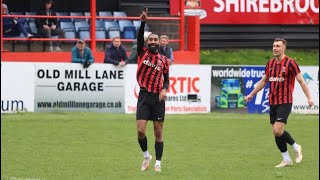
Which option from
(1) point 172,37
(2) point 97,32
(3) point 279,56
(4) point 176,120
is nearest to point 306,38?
(1) point 172,37

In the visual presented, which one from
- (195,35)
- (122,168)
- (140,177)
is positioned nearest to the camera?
(140,177)

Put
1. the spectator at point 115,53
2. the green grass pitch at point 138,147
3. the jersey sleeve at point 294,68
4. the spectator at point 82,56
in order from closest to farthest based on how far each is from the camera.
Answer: the green grass pitch at point 138,147, the jersey sleeve at point 294,68, the spectator at point 82,56, the spectator at point 115,53

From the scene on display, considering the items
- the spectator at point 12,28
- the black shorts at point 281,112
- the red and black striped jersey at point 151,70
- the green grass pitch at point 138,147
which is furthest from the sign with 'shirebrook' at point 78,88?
the red and black striped jersey at point 151,70

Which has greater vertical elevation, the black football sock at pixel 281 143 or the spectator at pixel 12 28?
the spectator at pixel 12 28

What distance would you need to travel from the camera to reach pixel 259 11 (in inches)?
1192

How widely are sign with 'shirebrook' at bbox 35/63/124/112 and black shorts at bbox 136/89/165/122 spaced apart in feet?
31.1

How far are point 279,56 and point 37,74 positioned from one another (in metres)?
9.46

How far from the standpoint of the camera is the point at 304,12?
30734 mm

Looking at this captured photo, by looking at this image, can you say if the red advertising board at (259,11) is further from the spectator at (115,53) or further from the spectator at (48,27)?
the spectator at (115,53)

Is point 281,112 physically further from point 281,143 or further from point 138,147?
point 138,147

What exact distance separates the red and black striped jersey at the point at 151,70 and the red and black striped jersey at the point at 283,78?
2000mm

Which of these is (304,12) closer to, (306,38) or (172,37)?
(306,38)

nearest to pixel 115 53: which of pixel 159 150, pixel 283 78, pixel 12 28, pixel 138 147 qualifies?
pixel 12 28

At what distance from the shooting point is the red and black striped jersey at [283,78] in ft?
47.2
